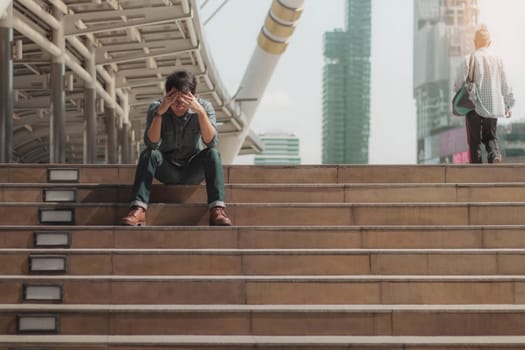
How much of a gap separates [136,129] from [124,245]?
81.7ft

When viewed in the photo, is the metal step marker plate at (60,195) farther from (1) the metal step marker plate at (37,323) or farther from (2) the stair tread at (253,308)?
(1) the metal step marker plate at (37,323)

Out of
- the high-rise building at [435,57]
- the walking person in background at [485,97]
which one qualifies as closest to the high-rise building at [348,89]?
the high-rise building at [435,57]

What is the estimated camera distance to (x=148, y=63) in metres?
22.5

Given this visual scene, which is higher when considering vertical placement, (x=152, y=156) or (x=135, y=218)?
(x=152, y=156)

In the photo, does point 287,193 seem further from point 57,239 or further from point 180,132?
point 57,239

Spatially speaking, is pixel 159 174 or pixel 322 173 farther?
pixel 322 173

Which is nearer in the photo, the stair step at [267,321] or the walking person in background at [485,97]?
the stair step at [267,321]

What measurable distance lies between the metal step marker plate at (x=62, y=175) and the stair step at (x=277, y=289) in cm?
174

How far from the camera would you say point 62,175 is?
7.32m

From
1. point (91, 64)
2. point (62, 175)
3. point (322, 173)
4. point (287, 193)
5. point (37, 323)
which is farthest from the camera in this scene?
point (91, 64)

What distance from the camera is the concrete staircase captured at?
17.6 ft

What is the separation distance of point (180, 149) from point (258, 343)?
1997mm

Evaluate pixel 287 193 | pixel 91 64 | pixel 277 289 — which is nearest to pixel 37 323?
pixel 277 289

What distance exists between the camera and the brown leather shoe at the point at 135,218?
617 centimetres
